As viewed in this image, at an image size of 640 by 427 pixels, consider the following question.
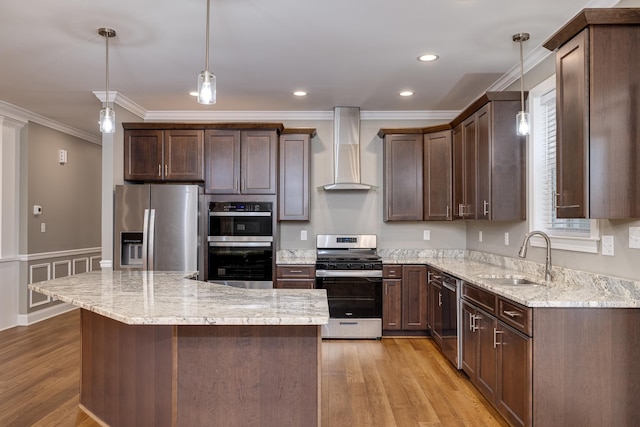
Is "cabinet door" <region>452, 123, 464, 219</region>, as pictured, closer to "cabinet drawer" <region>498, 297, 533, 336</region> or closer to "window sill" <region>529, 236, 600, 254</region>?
"window sill" <region>529, 236, 600, 254</region>

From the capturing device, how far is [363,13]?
110 inches

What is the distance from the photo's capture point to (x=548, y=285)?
114 inches

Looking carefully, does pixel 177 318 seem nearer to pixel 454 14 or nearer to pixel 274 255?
pixel 454 14

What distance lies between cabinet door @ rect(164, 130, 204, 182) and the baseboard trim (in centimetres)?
251

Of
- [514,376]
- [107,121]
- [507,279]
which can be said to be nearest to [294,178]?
[107,121]

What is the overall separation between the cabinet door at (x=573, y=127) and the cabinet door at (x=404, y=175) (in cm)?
242

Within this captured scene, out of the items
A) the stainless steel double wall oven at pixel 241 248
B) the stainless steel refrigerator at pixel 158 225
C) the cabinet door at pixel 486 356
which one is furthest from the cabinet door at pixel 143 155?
the cabinet door at pixel 486 356

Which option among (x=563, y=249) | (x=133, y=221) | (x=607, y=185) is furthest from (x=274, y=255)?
(x=607, y=185)

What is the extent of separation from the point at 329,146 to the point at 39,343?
374cm

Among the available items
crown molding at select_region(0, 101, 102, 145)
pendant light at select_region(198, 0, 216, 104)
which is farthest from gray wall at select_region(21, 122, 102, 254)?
pendant light at select_region(198, 0, 216, 104)

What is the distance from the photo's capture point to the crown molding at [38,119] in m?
4.89

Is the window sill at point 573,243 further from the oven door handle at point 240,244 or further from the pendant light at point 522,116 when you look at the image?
the oven door handle at point 240,244

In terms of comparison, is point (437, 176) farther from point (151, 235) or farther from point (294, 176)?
point (151, 235)

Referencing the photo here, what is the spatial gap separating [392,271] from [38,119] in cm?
466
